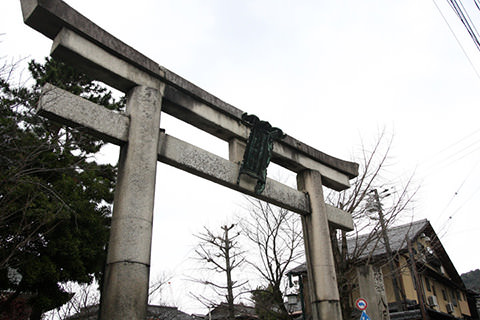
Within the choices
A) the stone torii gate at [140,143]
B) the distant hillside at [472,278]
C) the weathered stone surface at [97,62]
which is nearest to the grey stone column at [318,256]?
the stone torii gate at [140,143]

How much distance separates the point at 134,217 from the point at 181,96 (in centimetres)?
243

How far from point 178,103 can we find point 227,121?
1080 millimetres

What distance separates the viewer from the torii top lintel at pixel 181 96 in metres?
5.18

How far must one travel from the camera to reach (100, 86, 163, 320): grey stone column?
4.54m

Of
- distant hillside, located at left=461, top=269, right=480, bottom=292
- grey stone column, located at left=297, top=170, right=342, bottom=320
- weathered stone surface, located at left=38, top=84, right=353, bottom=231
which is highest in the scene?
distant hillside, located at left=461, top=269, right=480, bottom=292

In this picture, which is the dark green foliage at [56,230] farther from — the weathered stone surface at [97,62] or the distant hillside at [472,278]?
the distant hillside at [472,278]

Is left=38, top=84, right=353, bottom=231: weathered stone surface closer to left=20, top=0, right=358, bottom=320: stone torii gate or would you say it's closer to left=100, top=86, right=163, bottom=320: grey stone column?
left=20, top=0, right=358, bottom=320: stone torii gate

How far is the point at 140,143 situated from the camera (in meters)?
5.45

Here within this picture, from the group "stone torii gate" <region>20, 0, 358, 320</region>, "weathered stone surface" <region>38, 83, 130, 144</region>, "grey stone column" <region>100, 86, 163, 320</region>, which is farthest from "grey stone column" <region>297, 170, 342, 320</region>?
"weathered stone surface" <region>38, 83, 130, 144</region>

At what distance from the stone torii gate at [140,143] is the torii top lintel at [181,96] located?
16 millimetres

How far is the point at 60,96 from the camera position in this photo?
16.2 ft

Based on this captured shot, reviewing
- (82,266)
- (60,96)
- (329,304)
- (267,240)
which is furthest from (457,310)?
(60,96)

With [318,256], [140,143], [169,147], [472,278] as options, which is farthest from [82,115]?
[472,278]

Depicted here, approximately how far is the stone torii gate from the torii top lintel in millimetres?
16
